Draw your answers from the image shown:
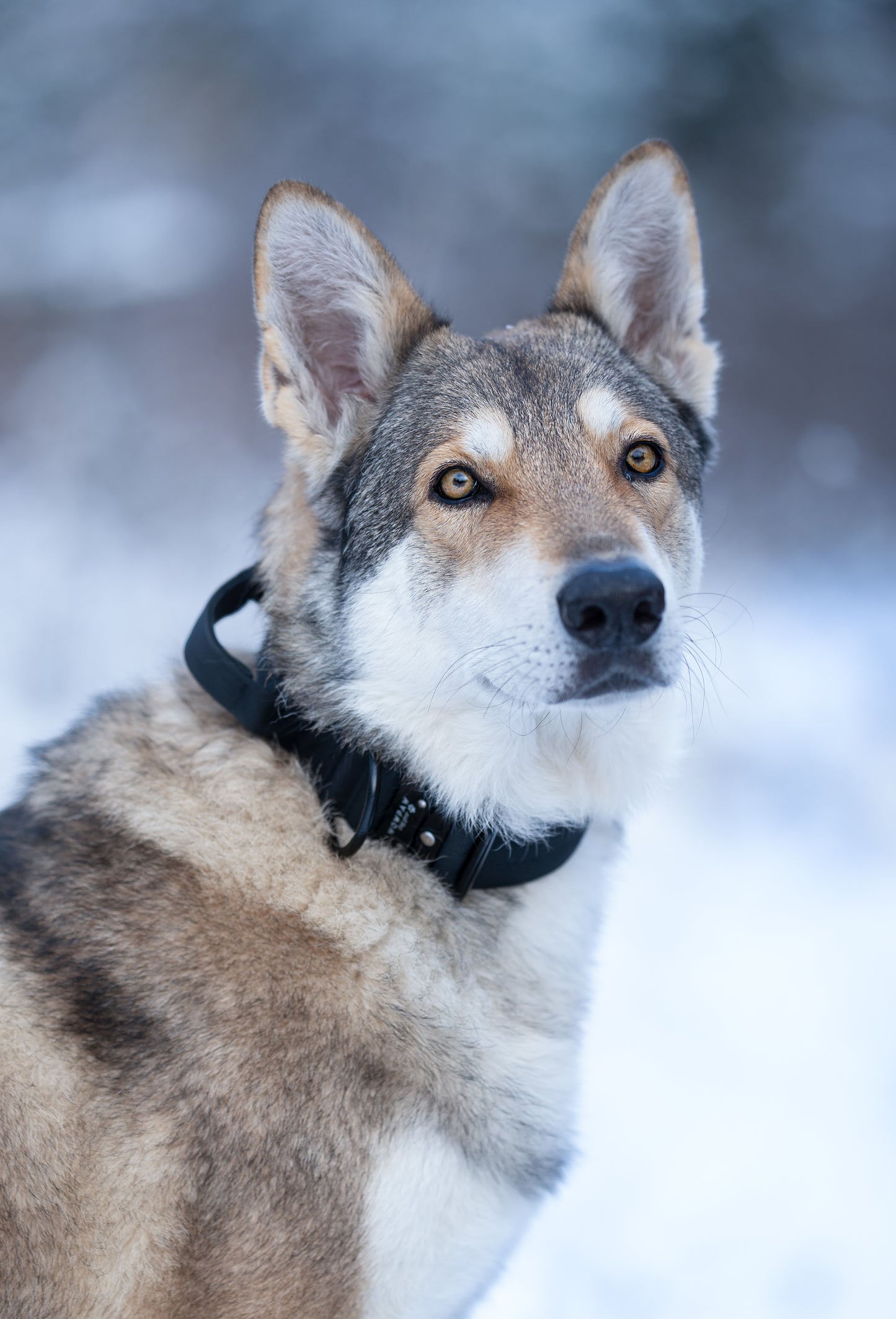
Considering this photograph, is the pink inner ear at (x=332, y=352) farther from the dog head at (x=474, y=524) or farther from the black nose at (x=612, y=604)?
the black nose at (x=612, y=604)

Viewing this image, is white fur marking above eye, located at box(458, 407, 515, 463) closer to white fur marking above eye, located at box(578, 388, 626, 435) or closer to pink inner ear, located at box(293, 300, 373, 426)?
white fur marking above eye, located at box(578, 388, 626, 435)

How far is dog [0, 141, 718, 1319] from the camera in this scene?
1.99 meters

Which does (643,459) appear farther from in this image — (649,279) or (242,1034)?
(242,1034)

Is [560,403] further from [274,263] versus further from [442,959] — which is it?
[442,959]

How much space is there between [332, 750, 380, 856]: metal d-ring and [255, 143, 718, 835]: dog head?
0.06 meters

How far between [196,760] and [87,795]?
0.27 meters

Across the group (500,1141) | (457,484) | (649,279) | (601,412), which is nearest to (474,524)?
(457,484)

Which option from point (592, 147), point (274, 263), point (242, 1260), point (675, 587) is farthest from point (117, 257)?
point (242, 1260)

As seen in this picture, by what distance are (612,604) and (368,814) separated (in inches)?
28.6

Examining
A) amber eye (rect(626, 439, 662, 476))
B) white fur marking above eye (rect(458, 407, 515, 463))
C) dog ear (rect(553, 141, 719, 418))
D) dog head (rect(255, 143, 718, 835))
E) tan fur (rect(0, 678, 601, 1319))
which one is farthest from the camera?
dog ear (rect(553, 141, 719, 418))

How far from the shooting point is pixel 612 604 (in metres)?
2.03

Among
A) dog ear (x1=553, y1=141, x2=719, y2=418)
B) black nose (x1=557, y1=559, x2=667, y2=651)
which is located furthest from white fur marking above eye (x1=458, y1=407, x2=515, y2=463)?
dog ear (x1=553, y1=141, x2=719, y2=418)

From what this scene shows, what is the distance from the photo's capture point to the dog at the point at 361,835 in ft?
6.53

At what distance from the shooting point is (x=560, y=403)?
8.20 feet
